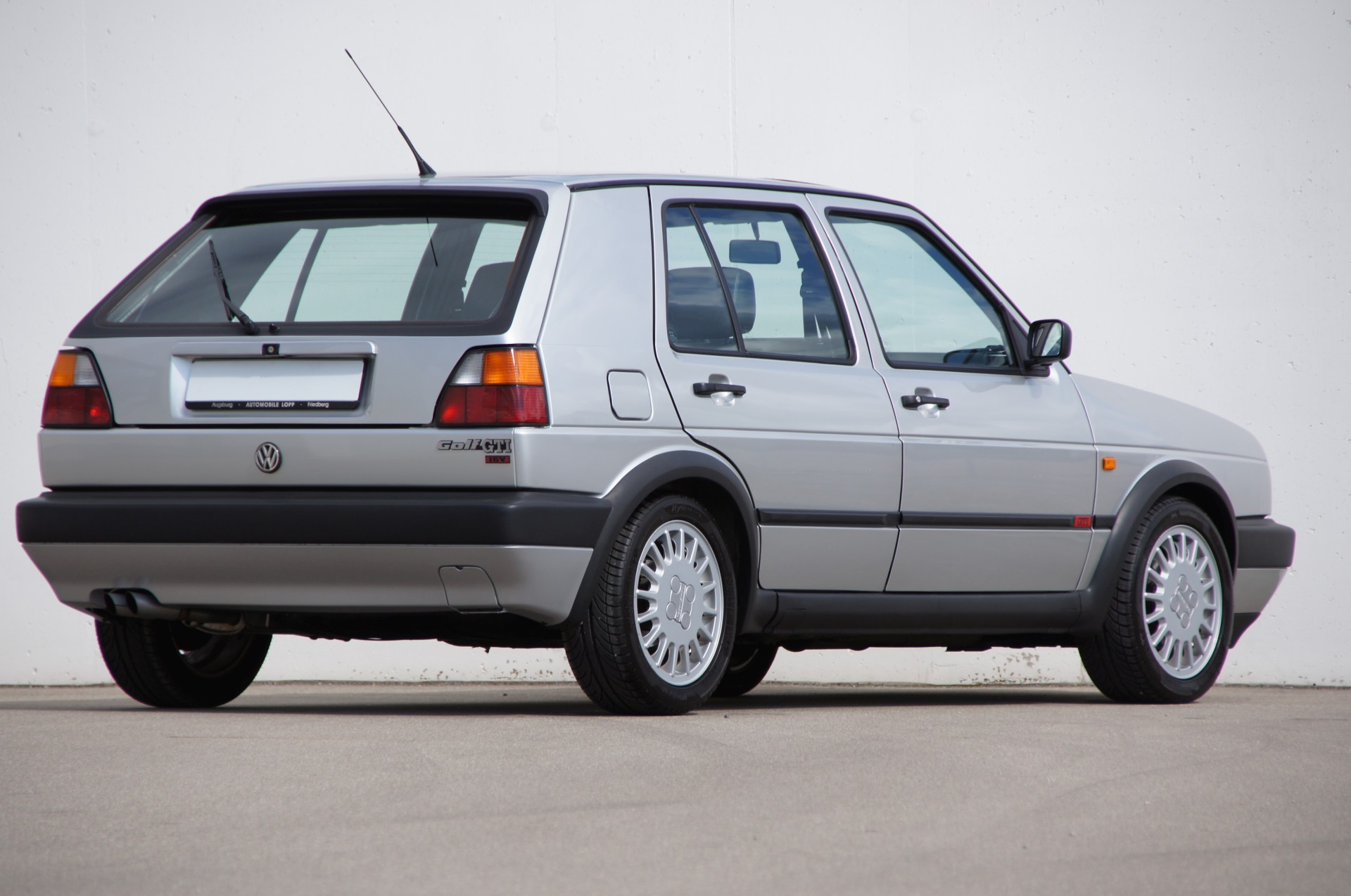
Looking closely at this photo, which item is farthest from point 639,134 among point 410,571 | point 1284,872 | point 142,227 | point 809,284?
point 1284,872

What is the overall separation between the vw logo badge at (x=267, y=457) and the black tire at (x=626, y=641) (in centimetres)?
99

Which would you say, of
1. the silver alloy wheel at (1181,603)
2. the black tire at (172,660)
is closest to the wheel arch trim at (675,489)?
the black tire at (172,660)

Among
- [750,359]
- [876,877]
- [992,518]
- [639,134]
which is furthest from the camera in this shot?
[639,134]

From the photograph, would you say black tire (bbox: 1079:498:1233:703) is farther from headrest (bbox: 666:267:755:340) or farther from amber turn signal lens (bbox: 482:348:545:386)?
amber turn signal lens (bbox: 482:348:545:386)

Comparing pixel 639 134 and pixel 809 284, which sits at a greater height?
pixel 639 134

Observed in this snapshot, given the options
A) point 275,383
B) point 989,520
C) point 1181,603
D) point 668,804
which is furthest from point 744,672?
point 668,804

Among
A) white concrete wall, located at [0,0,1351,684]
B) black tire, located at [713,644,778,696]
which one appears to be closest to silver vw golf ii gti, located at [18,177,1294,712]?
black tire, located at [713,644,778,696]

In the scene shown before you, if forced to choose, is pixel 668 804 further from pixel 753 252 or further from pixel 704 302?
pixel 753 252

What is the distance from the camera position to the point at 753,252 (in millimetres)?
6348

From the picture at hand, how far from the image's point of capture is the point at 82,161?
9.46 meters

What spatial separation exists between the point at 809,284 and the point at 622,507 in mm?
1334

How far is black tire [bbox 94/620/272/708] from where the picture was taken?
250 inches

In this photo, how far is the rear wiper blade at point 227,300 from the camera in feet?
18.6

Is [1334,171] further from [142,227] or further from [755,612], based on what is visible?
[142,227]
